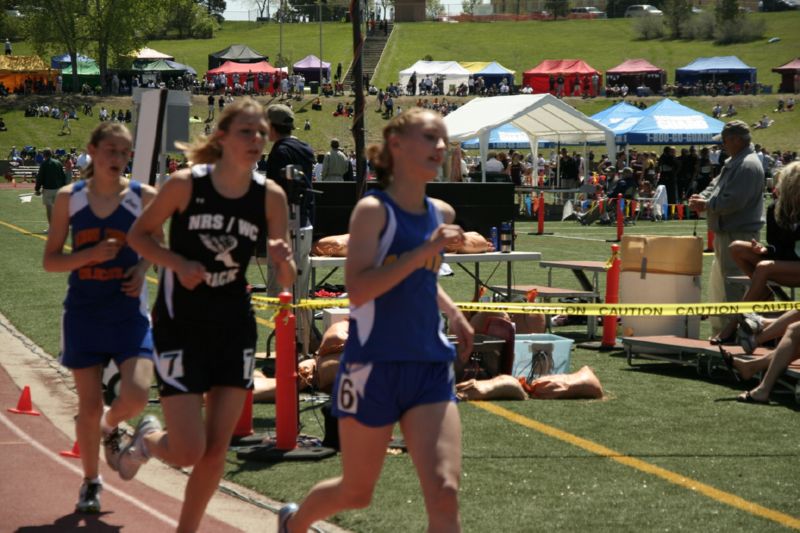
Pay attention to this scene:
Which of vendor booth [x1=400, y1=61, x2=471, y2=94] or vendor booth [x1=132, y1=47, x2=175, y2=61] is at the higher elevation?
vendor booth [x1=132, y1=47, x2=175, y2=61]

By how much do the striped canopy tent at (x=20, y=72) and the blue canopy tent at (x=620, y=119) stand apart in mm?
58845

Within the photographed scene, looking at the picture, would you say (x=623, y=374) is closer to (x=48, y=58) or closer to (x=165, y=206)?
(x=165, y=206)

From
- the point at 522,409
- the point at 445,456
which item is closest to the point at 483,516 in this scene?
the point at 445,456

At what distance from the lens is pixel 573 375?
10297 millimetres

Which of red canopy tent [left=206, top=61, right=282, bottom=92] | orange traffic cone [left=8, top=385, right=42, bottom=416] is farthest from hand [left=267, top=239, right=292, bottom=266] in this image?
red canopy tent [left=206, top=61, right=282, bottom=92]

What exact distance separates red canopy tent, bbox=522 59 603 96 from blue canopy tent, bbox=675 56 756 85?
6.57m

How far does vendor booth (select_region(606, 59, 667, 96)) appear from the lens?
296ft

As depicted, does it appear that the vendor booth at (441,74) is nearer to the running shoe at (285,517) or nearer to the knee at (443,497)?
the running shoe at (285,517)

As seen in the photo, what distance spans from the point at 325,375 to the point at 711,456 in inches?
130

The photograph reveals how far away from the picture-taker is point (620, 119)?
140 ft

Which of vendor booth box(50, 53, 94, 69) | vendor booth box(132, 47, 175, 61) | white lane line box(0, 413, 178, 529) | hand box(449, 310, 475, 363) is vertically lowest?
white lane line box(0, 413, 178, 529)

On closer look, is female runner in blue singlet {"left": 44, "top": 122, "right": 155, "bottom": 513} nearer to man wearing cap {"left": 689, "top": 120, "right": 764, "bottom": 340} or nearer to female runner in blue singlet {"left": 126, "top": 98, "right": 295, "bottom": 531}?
female runner in blue singlet {"left": 126, "top": 98, "right": 295, "bottom": 531}

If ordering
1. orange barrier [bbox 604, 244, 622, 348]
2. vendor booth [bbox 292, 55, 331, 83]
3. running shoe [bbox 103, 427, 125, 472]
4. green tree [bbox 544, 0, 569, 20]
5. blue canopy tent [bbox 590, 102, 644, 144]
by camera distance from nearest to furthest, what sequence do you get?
1. running shoe [bbox 103, 427, 125, 472]
2. orange barrier [bbox 604, 244, 622, 348]
3. blue canopy tent [bbox 590, 102, 644, 144]
4. vendor booth [bbox 292, 55, 331, 83]
5. green tree [bbox 544, 0, 569, 20]

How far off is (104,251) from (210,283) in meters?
1.04
